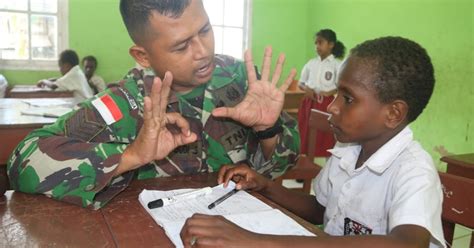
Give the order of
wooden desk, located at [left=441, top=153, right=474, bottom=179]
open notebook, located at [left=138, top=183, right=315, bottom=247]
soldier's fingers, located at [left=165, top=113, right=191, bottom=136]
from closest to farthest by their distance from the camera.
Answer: open notebook, located at [left=138, top=183, right=315, bottom=247] < soldier's fingers, located at [left=165, top=113, right=191, bottom=136] < wooden desk, located at [left=441, top=153, right=474, bottom=179]

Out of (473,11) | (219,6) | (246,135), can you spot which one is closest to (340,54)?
(473,11)

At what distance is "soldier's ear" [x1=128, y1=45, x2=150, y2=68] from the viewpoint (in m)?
1.23

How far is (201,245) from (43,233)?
32 centimetres

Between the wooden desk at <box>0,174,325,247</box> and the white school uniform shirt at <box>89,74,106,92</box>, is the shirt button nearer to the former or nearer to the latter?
the wooden desk at <box>0,174,325,247</box>

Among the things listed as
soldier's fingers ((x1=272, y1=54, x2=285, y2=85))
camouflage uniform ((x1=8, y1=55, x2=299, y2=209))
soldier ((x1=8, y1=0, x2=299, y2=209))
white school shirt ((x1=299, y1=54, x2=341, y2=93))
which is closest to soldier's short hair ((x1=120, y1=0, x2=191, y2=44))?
soldier ((x1=8, y1=0, x2=299, y2=209))

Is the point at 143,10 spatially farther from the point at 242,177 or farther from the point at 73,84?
the point at 73,84

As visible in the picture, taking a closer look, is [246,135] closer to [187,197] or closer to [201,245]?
[187,197]

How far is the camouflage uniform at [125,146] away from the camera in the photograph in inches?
39.7

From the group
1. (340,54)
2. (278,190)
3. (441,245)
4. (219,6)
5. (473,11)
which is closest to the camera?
(441,245)

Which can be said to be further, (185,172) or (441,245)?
(185,172)

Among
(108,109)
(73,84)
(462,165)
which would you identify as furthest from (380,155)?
(73,84)

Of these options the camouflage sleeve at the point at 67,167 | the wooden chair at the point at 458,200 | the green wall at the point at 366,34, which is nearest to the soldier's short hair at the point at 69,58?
the green wall at the point at 366,34

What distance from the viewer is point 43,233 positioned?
2.69 feet

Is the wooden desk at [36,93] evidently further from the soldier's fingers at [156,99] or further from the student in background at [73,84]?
the soldier's fingers at [156,99]
